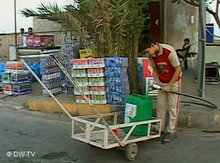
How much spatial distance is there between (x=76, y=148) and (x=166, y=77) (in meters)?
1.82

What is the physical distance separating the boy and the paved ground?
1.09 ft

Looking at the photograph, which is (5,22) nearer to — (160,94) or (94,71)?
(94,71)

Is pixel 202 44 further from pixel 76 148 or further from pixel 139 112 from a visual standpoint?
pixel 76 148

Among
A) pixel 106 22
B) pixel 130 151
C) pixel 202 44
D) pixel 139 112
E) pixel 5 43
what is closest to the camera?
pixel 130 151

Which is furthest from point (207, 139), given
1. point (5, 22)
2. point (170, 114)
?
point (5, 22)

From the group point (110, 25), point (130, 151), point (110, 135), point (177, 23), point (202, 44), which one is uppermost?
point (177, 23)

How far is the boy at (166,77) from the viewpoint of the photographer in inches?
255

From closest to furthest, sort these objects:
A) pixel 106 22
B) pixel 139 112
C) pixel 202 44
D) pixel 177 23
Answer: pixel 139 112 < pixel 202 44 < pixel 106 22 < pixel 177 23

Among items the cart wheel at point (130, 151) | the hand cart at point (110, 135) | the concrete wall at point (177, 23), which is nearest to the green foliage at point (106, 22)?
the hand cart at point (110, 135)

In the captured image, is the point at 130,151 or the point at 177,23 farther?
the point at 177,23

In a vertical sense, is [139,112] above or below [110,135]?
above

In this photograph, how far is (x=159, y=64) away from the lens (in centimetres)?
665

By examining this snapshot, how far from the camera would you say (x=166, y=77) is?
6.70m

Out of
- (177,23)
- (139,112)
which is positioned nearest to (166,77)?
(139,112)
